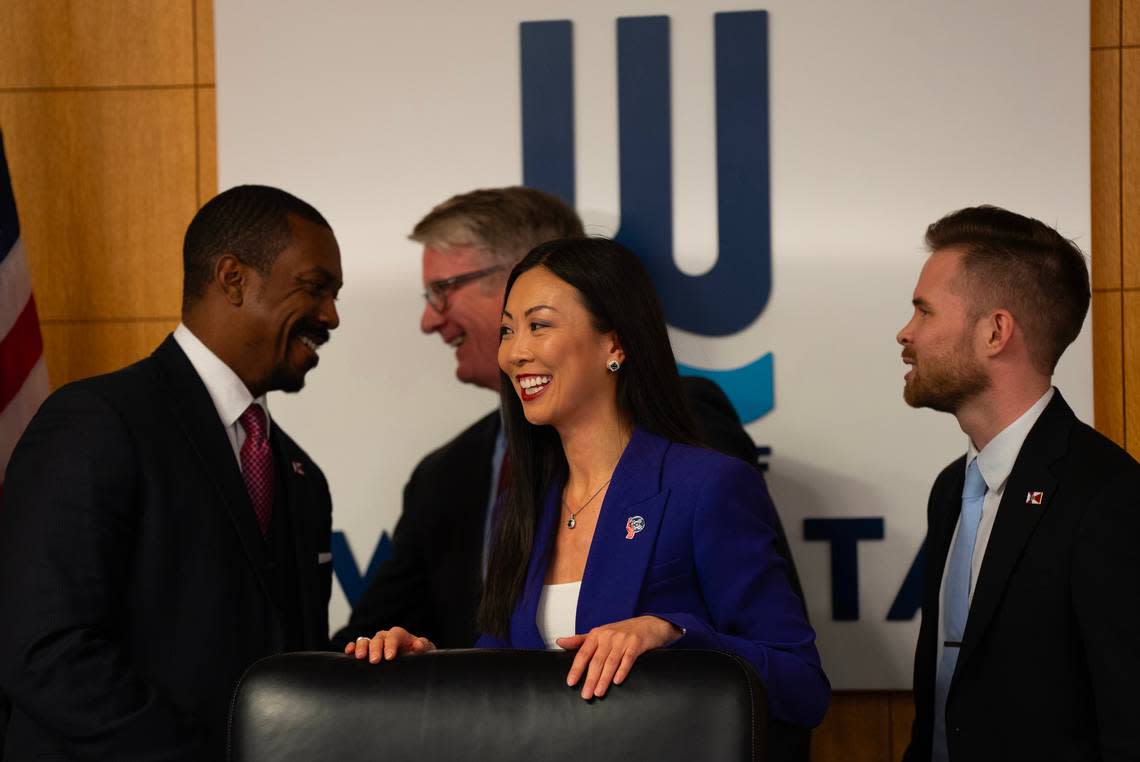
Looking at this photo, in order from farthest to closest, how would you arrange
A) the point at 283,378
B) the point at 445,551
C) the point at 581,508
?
the point at 445,551 → the point at 283,378 → the point at 581,508

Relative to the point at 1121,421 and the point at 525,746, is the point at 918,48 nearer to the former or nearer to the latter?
the point at 1121,421

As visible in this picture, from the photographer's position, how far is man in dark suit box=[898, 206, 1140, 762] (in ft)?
7.55

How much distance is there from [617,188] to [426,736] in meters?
2.33

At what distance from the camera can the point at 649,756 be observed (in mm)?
1577

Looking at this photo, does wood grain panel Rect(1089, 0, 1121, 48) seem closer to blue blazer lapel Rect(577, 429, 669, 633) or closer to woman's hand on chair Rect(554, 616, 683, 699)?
blue blazer lapel Rect(577, 429, 669, 633)

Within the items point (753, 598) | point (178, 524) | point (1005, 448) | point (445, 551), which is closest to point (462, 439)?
point (445, 551)

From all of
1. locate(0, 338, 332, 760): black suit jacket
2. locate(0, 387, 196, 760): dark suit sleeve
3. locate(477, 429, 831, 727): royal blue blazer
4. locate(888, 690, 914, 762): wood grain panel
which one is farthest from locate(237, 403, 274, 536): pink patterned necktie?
locate(888, 690, 914, 762): wood grain panel

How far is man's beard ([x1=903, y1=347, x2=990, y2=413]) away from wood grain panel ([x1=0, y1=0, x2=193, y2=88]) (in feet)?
7.76

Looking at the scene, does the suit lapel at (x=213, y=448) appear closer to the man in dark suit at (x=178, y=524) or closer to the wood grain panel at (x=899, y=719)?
the man in dark suit at (x=178, y=524)

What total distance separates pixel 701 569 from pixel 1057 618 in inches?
27.8

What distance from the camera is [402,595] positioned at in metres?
3.36

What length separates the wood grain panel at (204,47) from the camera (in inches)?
154

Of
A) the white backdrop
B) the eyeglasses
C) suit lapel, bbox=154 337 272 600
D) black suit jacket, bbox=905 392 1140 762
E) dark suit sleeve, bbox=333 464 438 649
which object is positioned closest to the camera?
black suit jacket, bbox=905 392 1140 762

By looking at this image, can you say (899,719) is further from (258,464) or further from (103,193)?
(103,193)
